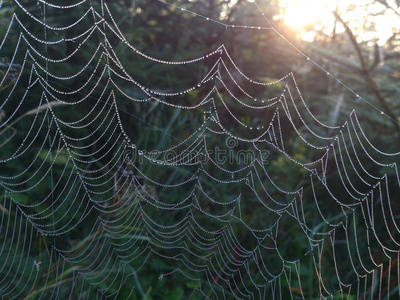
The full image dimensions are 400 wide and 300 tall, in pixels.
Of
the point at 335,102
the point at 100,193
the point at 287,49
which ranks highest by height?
the point at 287,49

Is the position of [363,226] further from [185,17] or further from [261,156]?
[185,17]

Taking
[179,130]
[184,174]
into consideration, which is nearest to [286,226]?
[184,174]

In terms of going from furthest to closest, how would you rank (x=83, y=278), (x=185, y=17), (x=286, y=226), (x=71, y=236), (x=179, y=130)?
(x=185, y=17) < (x=179, y=130) < (x=286, y=226) < (x=71, y=236) < (x=83, y=278)

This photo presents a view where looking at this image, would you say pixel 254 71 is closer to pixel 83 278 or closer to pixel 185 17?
pixel 185 17

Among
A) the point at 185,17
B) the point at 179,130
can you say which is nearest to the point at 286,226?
the point at 179,130

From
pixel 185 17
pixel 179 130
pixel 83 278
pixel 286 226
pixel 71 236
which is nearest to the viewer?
pixel 83 278

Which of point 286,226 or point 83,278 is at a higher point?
point 286,226

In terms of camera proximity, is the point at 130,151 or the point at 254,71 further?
the point at 254,71
